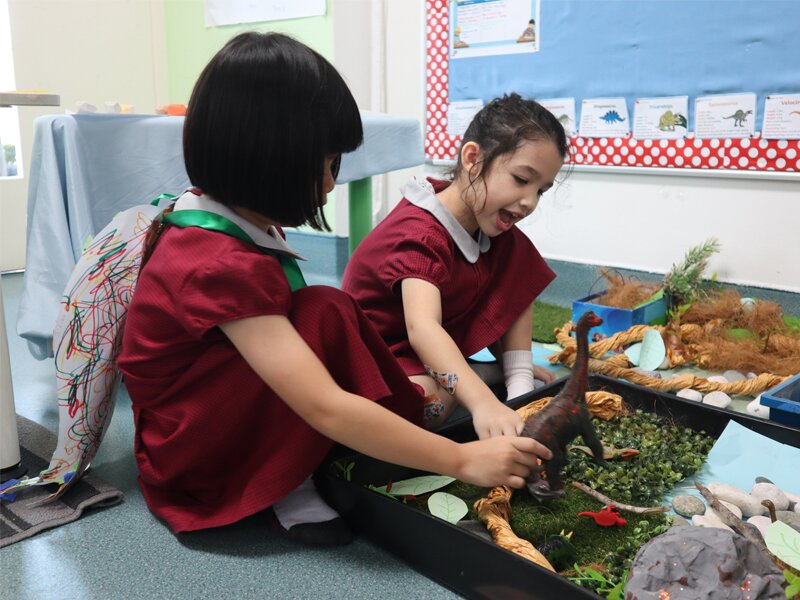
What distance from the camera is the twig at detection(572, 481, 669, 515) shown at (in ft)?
3.02

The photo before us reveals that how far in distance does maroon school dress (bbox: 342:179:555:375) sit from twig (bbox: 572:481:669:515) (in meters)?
0.33

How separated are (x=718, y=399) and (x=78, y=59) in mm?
2491

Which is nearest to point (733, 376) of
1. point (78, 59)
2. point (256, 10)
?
point (256, 10)

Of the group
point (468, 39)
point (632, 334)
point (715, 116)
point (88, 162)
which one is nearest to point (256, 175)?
point (88, 162)

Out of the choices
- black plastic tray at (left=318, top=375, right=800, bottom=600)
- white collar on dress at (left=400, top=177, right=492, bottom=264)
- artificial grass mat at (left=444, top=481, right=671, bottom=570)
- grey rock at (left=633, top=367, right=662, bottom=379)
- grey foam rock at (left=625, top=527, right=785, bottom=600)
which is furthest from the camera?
grey rock at (left=633, top=367, right=662, bottom=379)

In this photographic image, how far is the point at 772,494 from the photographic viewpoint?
37.8 inches

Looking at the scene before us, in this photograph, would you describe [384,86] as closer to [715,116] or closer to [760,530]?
[715,116]

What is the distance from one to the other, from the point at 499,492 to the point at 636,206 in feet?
4.71

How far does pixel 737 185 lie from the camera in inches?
77.2

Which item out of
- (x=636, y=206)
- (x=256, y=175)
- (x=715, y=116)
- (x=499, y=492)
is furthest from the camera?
(x=636, y=206)

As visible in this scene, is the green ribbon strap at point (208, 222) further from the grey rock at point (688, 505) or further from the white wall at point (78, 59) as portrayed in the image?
the white wall at point (78, 59)

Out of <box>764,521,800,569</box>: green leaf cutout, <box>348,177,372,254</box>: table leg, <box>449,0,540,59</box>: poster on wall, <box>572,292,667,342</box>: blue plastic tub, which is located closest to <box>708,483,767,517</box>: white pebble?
<box>764,521,800,569</box>: green leaf cutout

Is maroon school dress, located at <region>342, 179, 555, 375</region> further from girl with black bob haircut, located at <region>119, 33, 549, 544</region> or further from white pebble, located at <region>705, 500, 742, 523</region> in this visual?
white pebble, located at <region>705, 500, 742, 523</region>

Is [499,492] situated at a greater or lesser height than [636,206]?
lesser
